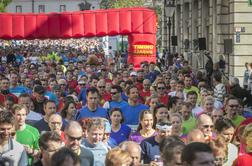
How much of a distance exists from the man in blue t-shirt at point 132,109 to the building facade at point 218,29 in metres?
13.2

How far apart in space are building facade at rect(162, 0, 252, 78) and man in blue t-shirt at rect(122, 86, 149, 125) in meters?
13.2

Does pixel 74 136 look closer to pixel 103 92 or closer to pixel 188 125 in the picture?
pixel 188 125

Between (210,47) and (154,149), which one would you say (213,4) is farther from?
(154,149)

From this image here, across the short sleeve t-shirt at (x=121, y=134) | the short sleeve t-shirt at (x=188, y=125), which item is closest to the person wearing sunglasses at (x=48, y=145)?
the short sleeve t-shirt at (x=121, y=134)

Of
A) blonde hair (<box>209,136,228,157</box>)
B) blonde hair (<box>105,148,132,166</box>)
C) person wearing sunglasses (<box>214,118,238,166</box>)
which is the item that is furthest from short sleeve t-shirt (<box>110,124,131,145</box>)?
blonde hair (<box>105,148,132,166</box>)

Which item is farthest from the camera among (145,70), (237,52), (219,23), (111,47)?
(111,47)

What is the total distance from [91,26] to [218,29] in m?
6.51

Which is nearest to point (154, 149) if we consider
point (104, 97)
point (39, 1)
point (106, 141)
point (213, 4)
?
point (106, 141)

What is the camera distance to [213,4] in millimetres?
33500

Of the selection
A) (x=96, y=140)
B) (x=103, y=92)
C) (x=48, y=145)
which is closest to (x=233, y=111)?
(x=96, y=140)

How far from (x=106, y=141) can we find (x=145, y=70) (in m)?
14.1

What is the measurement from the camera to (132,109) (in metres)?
13.2

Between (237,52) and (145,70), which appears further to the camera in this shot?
(237,52)

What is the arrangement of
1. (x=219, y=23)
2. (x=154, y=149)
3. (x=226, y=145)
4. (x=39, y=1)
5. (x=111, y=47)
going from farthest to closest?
(x=39, y=1) < (x=111, y=47) < (x=219, y=23) < (x=154, y=149) < (x=226, y=145)
